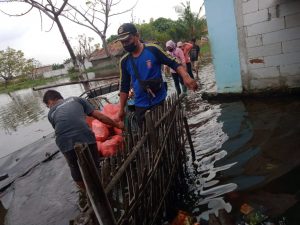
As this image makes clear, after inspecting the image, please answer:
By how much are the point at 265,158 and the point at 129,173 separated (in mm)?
2470

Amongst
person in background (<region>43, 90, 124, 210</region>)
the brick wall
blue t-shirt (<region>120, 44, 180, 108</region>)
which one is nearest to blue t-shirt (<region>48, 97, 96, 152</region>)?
person in background (<region>43, 90, 124, 210</region>)

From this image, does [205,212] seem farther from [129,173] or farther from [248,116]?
[248,116]

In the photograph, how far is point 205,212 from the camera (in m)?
3.41

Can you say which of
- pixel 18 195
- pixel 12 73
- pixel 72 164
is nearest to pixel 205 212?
pixel 72 164

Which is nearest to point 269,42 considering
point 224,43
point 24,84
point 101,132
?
point 224,43

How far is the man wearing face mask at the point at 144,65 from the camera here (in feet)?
12.4

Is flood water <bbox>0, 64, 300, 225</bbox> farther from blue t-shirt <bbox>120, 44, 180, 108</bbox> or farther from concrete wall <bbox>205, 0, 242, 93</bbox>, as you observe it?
blue t-shirt <bbox>120, 44, 180, 108</bbox>

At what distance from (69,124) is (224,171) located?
2214 mm

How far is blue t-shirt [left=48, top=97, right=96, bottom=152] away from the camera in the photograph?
3838 mm

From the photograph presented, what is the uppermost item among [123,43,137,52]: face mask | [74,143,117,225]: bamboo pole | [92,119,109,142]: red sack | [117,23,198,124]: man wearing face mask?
[123,43,137,52]: face mask

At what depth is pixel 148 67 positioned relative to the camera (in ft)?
12.8

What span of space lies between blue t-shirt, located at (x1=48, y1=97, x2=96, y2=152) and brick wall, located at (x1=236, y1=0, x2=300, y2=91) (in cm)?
494

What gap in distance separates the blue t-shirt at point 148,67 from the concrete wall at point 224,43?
4104mm

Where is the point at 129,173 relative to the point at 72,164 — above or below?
above
